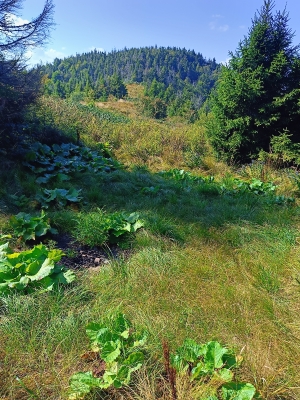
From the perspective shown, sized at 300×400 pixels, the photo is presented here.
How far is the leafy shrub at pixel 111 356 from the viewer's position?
50.3 inches

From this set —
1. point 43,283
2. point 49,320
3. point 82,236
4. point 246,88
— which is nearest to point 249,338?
point 49,320

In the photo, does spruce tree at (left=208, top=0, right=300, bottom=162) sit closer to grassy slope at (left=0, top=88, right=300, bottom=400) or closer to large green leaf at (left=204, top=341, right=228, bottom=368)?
grassy slope at (left=0, top=88, right=300, bottom=400)

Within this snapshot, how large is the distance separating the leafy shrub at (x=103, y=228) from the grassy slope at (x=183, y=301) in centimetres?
18

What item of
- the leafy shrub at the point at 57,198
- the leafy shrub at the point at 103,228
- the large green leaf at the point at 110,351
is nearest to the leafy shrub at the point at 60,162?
the leafy shrub at the point at 57,198

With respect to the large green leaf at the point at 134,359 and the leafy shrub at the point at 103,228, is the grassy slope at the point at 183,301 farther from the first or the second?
the leafy shrub at the point at 103,228

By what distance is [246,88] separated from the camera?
7402mm

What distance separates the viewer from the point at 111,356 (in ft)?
4.56

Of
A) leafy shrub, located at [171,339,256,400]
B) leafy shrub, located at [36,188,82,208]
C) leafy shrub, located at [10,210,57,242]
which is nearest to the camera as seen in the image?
leafy shrub, located at [171,339,256,400]

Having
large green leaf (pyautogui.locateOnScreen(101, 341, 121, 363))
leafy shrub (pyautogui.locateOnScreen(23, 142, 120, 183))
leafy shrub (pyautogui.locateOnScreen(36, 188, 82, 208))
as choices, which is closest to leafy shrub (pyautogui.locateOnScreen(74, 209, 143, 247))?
leafy shrub (pyautogui.locateOnScreen(36, 188, 82, 208))

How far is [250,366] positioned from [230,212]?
8.48 feet

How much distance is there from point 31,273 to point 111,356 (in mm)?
957

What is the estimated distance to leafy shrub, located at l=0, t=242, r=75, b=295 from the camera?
6.24 feet

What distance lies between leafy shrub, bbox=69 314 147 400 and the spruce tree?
714cm

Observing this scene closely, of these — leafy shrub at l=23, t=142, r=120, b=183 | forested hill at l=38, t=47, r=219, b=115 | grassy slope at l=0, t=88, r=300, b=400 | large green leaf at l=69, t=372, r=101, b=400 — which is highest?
forested hill at l=38, t=47, r=219, b=115
